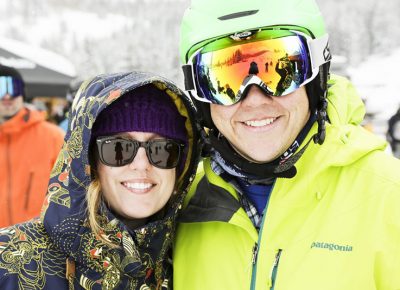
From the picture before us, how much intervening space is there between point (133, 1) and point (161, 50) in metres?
57.6

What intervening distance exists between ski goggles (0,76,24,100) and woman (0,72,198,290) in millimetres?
2699

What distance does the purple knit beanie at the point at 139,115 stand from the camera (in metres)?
2.06

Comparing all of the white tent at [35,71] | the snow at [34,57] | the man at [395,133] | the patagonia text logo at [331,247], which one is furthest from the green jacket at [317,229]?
the snow at [34,57]

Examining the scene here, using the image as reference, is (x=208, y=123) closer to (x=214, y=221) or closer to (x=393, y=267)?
(x=214, y=221)

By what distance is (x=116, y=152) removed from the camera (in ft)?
6.64

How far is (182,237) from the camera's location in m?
2.17

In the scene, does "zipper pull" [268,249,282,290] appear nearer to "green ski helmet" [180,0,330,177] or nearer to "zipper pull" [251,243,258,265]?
"zipper pull" [251,243,258,265]

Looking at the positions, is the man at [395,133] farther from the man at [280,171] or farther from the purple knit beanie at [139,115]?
the purple knit beanie at [139,115]

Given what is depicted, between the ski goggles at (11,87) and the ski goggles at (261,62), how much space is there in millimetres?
3027

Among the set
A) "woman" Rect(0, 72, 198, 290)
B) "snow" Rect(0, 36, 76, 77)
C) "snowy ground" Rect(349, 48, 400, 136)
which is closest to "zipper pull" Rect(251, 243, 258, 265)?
"woman" Rect(0, 72, 198, 290)

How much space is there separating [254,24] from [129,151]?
692 millimetres

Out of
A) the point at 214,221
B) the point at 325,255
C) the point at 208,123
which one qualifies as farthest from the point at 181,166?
the point at 325,255

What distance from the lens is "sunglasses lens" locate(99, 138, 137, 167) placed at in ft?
6.64

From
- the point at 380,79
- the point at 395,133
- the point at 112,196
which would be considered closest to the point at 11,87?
the point at 112,196
